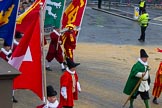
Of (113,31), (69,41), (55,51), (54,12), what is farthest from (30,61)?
(113,31)

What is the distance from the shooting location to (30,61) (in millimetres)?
8234

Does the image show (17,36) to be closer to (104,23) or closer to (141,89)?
(141,89)

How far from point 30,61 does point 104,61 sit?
29.9 feet

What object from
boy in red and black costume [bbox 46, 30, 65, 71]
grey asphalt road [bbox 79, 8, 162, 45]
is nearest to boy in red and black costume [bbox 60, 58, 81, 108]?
boy in red and black costume [bbox 46, 30, 65, 71]

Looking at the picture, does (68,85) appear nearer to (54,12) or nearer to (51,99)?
(51,99)

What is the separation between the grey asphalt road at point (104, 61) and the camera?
12.3 metres

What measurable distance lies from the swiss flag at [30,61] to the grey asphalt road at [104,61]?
3189mm

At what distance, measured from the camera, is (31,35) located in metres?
8.34

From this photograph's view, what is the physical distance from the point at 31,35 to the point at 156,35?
18768 millimetres

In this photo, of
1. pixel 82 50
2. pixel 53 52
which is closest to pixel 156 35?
pixel 82 50

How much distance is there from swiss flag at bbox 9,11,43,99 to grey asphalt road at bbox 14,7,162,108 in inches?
126

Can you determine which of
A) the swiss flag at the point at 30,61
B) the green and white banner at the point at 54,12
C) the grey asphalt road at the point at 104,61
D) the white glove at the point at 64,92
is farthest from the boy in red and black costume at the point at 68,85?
the green and white banner at the point at 54,12

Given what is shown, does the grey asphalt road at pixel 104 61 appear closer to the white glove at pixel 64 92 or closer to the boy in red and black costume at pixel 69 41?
the boy in red and black costume at pixel 69 41

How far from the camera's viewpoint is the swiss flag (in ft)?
26.6
